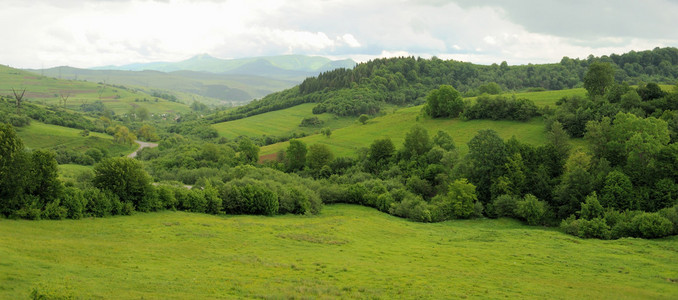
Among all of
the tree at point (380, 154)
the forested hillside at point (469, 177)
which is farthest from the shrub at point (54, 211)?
the tree at point (380, 154)

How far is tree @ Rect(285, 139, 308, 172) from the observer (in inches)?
4577

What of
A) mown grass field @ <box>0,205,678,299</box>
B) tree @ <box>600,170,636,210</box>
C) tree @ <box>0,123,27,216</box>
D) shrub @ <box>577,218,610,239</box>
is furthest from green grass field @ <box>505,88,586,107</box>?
tree @ <box>0,123,27,216</box>

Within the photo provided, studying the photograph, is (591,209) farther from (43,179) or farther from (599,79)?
(43,179)

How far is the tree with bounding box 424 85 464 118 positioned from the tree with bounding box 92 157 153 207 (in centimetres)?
10128

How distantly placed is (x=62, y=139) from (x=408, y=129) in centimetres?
13592

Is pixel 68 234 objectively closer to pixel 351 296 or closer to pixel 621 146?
pixel 351 296

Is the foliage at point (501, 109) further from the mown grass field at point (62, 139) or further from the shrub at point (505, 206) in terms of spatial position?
the mown grass field at point (62, 139)

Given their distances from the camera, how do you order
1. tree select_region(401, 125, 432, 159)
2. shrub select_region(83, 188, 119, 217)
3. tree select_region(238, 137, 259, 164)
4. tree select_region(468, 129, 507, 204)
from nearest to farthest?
1. shrub select_region(83, 188, 119, 217)
2. tree select_region(468, 129, 507, 204)
3. tree select_region(401, 125, 432, 159)
4. tree select_region(238, 137, 259, 164)

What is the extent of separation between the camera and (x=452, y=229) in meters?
62.2

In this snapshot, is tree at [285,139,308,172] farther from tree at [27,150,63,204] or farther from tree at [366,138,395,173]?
tree at [27,150,63,204]

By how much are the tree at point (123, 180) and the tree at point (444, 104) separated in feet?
332

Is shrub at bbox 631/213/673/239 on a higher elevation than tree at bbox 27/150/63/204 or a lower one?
lower

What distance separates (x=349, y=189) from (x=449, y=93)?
223ft

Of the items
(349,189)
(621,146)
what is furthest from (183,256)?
(621,146)
